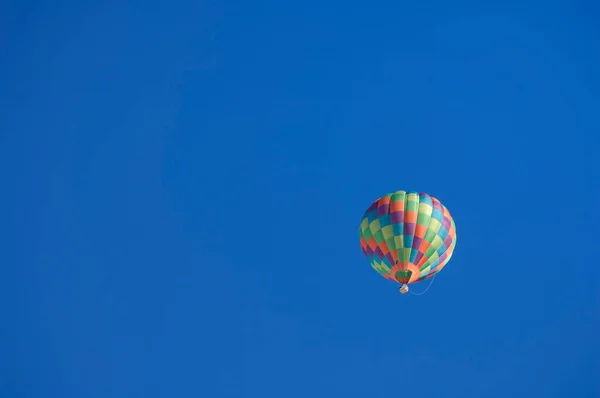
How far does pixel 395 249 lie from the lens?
27344 millimetres

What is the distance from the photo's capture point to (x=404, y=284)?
27.4 metres

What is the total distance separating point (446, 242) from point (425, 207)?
142cm

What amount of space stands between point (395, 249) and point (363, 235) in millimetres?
1610

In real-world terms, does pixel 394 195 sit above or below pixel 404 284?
above

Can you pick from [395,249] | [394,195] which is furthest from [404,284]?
[394,195]

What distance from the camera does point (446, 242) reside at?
28.0 meters

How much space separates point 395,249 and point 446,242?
1912 millimetres

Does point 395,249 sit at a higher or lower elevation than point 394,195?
lower

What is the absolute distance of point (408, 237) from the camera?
27.3 metres

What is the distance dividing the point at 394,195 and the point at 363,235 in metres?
1.76

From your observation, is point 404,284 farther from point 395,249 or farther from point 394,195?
point 394,195

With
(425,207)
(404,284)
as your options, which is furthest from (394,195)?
(404,284)

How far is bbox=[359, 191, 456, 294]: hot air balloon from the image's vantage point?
2727cm

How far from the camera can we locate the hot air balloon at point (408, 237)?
89.5ft
